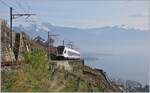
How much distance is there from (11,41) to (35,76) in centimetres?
1659

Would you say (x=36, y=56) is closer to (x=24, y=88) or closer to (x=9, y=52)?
(x=9, y=52)

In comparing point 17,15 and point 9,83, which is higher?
point 17,15

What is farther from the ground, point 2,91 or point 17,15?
point 17,15

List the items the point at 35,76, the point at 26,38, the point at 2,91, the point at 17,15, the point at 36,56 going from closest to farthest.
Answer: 1. the point at 2,91
2. the point at 35,76
3. the point at 36,56
4. the point at 17,15
5. the point at 26,38

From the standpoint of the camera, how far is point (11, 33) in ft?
91.2

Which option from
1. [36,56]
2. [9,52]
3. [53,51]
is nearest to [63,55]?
[53,51]

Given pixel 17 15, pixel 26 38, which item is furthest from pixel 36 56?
pixel 26 38

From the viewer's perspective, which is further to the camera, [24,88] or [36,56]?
[36,56]

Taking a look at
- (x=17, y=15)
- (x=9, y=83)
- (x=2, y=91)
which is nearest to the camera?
(x=2, y=91)

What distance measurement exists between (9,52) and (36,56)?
157 inches

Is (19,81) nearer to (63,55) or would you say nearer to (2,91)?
(2,91)

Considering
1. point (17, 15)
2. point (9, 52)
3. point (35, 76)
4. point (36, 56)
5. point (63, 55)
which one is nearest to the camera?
point (35, 76)

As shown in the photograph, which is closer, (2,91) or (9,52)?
(2,91)

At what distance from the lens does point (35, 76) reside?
1148 cm
